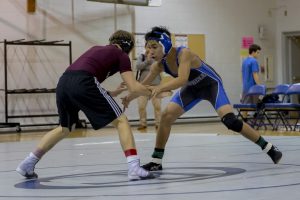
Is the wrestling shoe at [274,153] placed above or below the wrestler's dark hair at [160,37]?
below

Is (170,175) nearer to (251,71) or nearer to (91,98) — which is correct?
(91,98)

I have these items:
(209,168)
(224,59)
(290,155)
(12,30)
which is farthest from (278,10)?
(209,168)

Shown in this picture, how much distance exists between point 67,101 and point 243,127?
167cm

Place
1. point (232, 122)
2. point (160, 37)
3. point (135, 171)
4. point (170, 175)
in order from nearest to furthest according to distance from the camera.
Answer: point (135, 171), point (170, 175), point (160, 37), point (232, 122)

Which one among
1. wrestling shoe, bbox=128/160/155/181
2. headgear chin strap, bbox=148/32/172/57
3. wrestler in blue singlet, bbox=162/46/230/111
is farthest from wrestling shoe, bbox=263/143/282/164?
wrestling shoe, bbox=128/160/155/181

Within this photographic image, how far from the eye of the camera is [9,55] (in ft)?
45.3

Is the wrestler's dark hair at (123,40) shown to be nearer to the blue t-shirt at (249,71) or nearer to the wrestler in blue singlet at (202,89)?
the wrestler in blue singlet at (202,89)

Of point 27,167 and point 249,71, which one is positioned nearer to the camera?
point 27,167

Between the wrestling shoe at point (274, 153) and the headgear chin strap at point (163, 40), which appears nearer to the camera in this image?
the headgear chin strap at point (163, 40)

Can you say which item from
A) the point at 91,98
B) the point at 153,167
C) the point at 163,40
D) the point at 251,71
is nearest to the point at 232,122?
the point at 153,167

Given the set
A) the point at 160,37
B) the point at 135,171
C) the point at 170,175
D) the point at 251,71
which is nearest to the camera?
the point at 135,171

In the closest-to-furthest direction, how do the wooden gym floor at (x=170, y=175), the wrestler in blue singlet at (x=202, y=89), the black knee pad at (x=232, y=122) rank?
1. the wooden gym floor at (x=170, y=175)
2. the black knee pad at (x=232, y=122)
3. the wrestler in blue singlet at (x=202, y=89)

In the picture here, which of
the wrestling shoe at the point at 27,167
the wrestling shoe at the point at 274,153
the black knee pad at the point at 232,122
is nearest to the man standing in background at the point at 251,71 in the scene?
the wrestling shoe at the point at 274,153

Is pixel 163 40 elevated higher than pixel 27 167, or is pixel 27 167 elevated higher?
pixel 163 40
